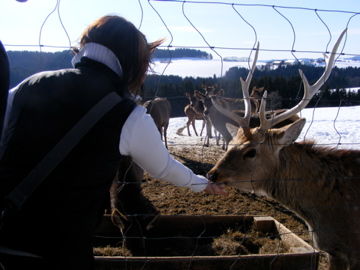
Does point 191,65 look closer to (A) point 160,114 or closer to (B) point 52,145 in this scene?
(B) point 52,145

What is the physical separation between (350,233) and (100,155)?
2.60m

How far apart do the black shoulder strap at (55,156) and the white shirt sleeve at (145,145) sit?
0.48ft

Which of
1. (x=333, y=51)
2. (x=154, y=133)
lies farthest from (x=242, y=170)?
(x=154, y=133)

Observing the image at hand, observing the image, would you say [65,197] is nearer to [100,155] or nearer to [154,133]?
[100,155]

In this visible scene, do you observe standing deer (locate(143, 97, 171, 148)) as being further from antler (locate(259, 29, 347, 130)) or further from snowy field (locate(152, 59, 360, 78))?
antler (locate(259, 29, 347, 130))

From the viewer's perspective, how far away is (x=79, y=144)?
1669 millimetres

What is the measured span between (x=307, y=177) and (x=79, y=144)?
2.49 m

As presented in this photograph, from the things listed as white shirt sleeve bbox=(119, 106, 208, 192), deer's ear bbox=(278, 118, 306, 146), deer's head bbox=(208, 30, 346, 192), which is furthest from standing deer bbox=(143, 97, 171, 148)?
white shirt sleeve bbox=(119, 106, 208, 192)

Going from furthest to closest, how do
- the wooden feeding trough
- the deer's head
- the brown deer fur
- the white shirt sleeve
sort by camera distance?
the wooden feeding trough < the deer's head < the brown deer fur < the white shirt sleeve

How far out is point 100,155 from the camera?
5.66ft

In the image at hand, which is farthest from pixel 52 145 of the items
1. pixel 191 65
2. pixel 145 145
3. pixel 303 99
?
pixel 191 65

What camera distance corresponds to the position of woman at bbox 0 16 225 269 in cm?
166

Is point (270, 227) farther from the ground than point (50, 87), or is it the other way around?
point (50, 87)

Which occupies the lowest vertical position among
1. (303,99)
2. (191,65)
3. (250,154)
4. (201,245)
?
(201,245)
